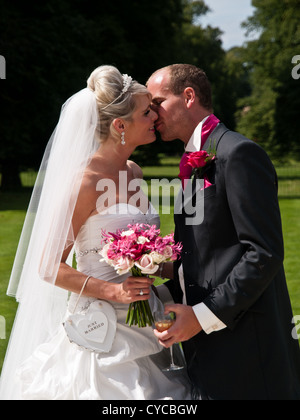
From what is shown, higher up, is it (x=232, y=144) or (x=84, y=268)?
(x=232, y=144)

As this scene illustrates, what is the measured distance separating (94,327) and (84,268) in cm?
44

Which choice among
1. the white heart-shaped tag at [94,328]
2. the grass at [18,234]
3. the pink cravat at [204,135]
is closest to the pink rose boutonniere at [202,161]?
the pink cravat at [204,135]

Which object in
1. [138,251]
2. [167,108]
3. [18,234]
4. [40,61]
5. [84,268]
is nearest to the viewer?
[138,251]

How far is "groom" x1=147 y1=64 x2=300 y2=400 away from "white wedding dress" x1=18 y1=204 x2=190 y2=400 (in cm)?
25

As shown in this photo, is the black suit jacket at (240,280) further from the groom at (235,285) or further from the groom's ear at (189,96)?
the groom's ear at (189,96)

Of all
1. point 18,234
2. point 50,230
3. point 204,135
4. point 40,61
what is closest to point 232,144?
point 204,135

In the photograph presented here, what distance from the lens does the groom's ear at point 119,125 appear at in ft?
13.0

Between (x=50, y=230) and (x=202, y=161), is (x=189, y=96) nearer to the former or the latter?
(x=202, y=161)

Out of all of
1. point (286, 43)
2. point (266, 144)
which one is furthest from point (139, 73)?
point (266, 144)

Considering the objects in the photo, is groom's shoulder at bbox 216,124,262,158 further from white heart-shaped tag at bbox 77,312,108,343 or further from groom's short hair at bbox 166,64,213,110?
white heart-shaped tag at bbox 77,312,108,343

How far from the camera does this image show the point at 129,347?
366cm

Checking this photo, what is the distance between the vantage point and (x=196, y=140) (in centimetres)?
371

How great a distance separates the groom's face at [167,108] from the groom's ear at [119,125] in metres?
0.25

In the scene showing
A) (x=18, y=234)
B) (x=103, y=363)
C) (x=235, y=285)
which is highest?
(x=18, y=234)
